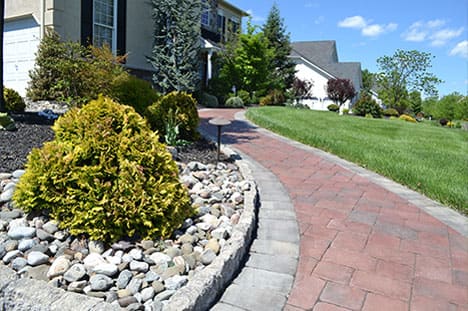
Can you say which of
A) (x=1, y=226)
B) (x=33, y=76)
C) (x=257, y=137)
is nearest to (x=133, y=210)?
(x=1, y=226)

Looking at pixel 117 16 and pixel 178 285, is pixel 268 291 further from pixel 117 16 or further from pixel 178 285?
pixel 117 16

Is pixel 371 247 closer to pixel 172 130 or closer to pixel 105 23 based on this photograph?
pixel 172 130

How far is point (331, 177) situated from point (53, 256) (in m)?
3.63

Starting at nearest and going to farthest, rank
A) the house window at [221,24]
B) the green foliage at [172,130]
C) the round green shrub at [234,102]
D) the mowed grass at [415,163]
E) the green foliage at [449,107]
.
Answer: the mowed grass at [415,163] → the green foliage at [172,130] → the round green shrub at [234,102] → the house window at [221,24] → the green foliage at [449,107]

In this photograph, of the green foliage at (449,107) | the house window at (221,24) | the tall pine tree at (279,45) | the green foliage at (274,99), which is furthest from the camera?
the green foliage at (449,107)

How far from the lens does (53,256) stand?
2219mm

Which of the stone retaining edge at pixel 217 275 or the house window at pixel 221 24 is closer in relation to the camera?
the stone retaining edge at pixel 217 275

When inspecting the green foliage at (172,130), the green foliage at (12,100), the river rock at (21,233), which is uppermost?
the green foliage at (12,100)

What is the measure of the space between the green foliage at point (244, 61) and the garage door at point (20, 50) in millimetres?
8820

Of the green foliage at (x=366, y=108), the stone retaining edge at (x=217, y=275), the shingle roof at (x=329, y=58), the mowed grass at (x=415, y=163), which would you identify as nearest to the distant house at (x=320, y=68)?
the shingle roof at (x=329, y=58)

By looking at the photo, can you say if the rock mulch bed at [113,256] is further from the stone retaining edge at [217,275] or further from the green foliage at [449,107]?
the green foliage at [449,107]

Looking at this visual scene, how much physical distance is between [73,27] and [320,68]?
22.3 metres

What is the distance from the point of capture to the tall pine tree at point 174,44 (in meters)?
13.0

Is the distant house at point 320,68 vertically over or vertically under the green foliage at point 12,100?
over
